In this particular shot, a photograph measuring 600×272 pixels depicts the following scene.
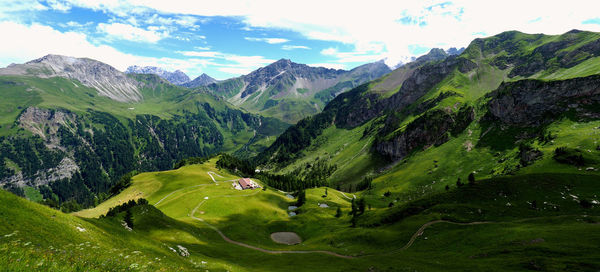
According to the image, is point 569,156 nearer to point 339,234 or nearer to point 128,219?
point 339,234

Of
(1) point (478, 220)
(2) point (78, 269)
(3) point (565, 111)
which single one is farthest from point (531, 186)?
(3) point (565, 111)

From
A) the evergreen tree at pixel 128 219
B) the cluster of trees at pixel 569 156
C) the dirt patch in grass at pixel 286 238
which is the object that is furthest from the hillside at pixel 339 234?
the cluster of trees at pixel 569 156

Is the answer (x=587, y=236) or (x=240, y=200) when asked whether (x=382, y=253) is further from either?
(x=240, y=200)

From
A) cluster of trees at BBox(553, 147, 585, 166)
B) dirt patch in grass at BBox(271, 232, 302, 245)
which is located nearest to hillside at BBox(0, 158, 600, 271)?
dirt patch in grass at BBox(271, 232, 302, 245)

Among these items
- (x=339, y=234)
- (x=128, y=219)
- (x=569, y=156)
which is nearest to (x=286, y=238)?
(x=339, y=234)

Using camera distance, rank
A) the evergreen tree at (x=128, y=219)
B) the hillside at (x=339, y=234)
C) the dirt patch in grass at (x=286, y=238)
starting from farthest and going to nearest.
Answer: the dirt patch in grass at (x=286, y=238)
the evergreen tree at (x=128, y=219)
the hillside at (x=339, y=234)

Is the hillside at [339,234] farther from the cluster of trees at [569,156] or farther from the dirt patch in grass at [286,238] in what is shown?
the cluster of trees at [569,156]

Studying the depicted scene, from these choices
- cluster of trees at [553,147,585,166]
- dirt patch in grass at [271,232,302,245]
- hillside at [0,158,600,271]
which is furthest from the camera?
cluster of trees at [553,147,585,166]

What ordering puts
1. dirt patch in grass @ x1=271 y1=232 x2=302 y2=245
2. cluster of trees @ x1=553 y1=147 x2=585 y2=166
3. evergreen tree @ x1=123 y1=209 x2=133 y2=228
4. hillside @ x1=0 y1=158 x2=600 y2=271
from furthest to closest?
1. cluster of trees @ x1=553 y1=147 x2=585 y2=166
2. dirt patch in grass @ x1=271 y1=232 x2=302 y2=245
3. evergreen tree @ x1=123 y1=209 x2=133 y2=228
4. hillside @ x1=0 y1=158 x2=600 y2=271

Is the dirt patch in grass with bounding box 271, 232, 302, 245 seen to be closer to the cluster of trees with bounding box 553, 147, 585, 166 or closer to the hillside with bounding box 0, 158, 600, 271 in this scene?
the hillside with bounding box 0, 158, 600, 271

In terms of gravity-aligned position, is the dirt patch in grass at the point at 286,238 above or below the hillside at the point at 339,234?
below
